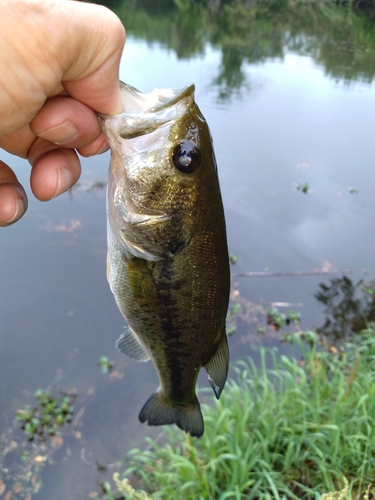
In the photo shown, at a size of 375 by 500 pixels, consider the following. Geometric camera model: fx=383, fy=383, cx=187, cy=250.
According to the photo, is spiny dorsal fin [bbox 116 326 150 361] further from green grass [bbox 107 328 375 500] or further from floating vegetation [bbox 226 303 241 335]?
floating vegetation [bbox 226 303 241 335]

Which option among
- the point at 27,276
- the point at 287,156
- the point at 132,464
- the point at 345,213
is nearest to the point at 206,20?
the point at 287,156

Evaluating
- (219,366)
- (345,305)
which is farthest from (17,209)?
(345,305)

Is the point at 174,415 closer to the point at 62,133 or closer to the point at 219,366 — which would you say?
the point at 219,366

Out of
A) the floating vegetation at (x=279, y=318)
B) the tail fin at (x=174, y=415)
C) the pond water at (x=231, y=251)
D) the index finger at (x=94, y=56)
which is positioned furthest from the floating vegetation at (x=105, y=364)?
the index finger at (x=94, y=56)

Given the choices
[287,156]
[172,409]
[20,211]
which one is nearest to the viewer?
[20,211]

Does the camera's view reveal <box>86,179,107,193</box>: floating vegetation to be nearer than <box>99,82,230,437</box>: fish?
No

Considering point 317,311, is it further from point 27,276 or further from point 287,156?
point 287,156

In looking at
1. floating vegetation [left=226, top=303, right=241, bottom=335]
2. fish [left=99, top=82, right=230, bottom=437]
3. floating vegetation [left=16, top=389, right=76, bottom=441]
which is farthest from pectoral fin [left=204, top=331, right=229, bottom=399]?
floating vegetation [left=226, top=303, right=241, bottom=335]
